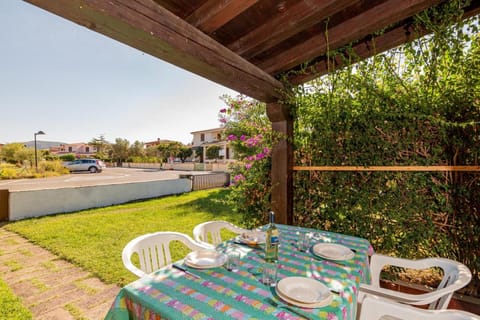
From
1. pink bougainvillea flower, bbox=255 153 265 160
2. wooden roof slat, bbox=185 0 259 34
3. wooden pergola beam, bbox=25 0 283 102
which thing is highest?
wooden roof slat, bbox=185 0 259 34

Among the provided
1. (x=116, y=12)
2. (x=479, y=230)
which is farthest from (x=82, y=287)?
(x=479, y=230)

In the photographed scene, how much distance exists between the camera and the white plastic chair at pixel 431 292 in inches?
46.7

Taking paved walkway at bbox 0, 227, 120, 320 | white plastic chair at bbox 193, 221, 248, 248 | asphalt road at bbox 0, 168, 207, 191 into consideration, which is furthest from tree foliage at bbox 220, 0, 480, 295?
asphalt road at bbox 0, 168, 207, 191

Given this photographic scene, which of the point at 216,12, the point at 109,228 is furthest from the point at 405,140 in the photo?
the point at 109,228

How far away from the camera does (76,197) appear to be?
A: 5.41 meters

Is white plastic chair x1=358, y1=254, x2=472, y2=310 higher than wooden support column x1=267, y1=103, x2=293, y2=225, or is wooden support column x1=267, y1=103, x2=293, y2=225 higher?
wooden support column x1=267, y1=103, x2=293, y2=225

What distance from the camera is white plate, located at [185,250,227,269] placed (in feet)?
4.10

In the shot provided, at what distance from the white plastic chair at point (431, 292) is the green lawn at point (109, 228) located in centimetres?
219

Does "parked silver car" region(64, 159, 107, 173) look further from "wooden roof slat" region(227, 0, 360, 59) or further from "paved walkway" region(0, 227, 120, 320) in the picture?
"wooden roof slat" region(227, 0, 360, 59)

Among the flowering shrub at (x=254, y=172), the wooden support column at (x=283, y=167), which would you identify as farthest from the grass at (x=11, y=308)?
the wooden support column at (x=283, y=167)

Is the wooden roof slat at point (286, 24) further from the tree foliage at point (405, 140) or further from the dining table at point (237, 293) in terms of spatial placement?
the dining table at point (237, 293)

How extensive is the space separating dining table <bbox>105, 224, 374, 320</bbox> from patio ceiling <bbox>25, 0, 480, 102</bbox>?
4.41ft

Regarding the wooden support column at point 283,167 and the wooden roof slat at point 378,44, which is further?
the wooden support column at point 283,167

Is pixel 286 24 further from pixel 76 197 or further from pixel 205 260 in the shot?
pixel 76 197
